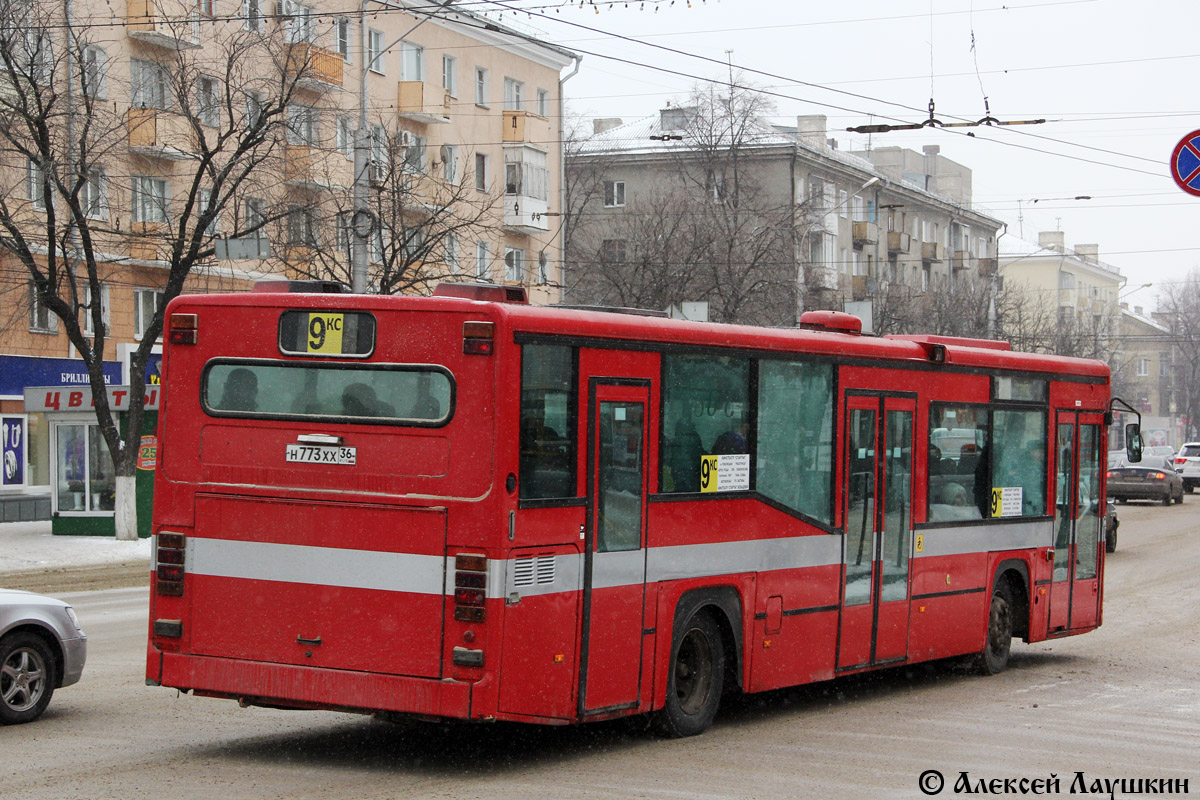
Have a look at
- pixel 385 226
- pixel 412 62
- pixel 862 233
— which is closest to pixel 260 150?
pixel 385 226

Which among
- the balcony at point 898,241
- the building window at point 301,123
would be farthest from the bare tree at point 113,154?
the balcony at point 898,241

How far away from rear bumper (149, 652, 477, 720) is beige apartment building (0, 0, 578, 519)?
1612 centimetres

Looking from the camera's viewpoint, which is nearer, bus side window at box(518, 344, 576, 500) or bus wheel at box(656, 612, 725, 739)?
bus side window at box(518, 344, 576, 500)

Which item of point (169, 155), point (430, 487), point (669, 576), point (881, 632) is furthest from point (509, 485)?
point (169, 155)

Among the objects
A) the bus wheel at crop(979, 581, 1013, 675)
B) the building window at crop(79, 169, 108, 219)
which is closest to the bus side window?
the bus wheel at crop(979, 581, 1013, 675)

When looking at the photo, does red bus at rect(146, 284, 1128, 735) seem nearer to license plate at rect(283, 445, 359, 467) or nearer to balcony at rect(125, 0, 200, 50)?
license plate at rect(283, 445, 359, 467)

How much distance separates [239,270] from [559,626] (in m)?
31.3

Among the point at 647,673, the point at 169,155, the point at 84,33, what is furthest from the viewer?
the point at 169,155

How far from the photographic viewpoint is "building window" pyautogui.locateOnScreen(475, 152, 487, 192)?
48625 millimetres

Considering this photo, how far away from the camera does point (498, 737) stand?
9.41 m

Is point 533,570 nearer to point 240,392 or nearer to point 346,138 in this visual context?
point 240,392

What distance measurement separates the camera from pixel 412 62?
4572 centimetres

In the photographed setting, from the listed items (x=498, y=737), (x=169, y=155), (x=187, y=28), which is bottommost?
(x=498, y=737)

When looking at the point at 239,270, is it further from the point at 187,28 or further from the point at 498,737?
the point at 498,737
